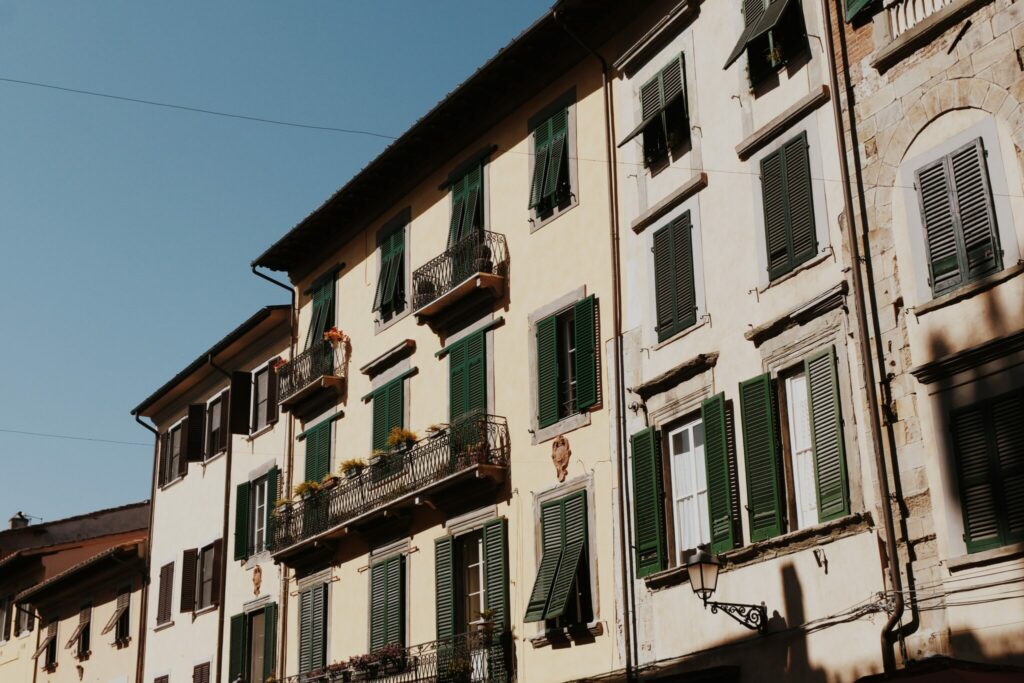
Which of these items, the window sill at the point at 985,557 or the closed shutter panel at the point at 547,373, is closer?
the window sill at the point at 985,557

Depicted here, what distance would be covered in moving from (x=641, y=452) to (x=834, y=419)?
3901 mm

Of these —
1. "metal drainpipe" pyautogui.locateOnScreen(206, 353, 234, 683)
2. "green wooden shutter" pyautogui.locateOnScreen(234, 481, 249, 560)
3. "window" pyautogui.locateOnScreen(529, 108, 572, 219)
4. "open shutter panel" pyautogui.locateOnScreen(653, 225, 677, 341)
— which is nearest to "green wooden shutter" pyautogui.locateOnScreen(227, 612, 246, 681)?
"metal drainpipe" pyautogui.locateOnScreen(206, 353, 234, 683)

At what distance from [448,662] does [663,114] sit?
8901 mm

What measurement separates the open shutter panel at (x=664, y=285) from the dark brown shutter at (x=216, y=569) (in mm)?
15638

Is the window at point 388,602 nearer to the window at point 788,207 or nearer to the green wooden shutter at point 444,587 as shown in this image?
the green wooden shutter at point 444,587

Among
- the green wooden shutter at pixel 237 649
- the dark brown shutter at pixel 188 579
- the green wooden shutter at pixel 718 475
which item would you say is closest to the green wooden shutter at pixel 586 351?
the green wooden shutter at pixel 718 475

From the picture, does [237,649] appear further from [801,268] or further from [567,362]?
[801,268]

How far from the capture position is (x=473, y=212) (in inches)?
965

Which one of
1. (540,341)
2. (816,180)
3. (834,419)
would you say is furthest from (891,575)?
(540,341)

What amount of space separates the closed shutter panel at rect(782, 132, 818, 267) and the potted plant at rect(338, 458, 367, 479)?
11.0m

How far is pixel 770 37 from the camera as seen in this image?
58.0 feet

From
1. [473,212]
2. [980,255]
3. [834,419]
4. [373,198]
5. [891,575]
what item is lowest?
[891,575]

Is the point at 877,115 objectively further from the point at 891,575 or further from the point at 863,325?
the point at 891,575

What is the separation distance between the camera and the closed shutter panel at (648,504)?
60.3ft
